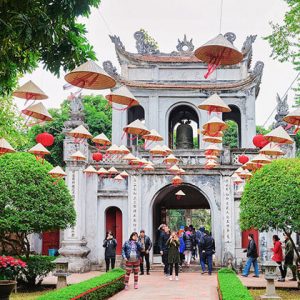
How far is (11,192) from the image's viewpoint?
15430 millimetres

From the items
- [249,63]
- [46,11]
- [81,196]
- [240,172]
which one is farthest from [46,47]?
[249,63]

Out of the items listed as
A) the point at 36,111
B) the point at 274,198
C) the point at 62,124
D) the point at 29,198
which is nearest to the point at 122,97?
the point at 36,111

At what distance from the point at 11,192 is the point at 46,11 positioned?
28.4 feet

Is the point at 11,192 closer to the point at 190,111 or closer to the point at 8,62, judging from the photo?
the point at 8,62

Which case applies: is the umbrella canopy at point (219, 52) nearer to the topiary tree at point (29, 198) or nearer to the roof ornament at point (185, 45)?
the topiary tree at point (29, 198)

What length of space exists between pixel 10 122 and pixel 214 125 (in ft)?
39.9

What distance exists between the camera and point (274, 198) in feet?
48.5

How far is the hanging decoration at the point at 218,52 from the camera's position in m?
8.81

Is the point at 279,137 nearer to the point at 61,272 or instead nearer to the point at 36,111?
the point at 36,111

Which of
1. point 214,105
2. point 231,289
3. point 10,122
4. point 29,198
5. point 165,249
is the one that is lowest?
point 231,289

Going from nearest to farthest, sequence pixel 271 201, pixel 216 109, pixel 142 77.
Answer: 1. pixel 216 109
2. pixel 271 201
3. pixel 142 77

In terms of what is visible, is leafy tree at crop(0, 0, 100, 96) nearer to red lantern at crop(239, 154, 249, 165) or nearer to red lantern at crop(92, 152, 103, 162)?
red lantern at crop(92, 152, 103, 162)

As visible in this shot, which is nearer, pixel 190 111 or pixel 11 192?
pixel 11 192

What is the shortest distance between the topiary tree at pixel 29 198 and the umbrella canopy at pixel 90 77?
6.96 metres
